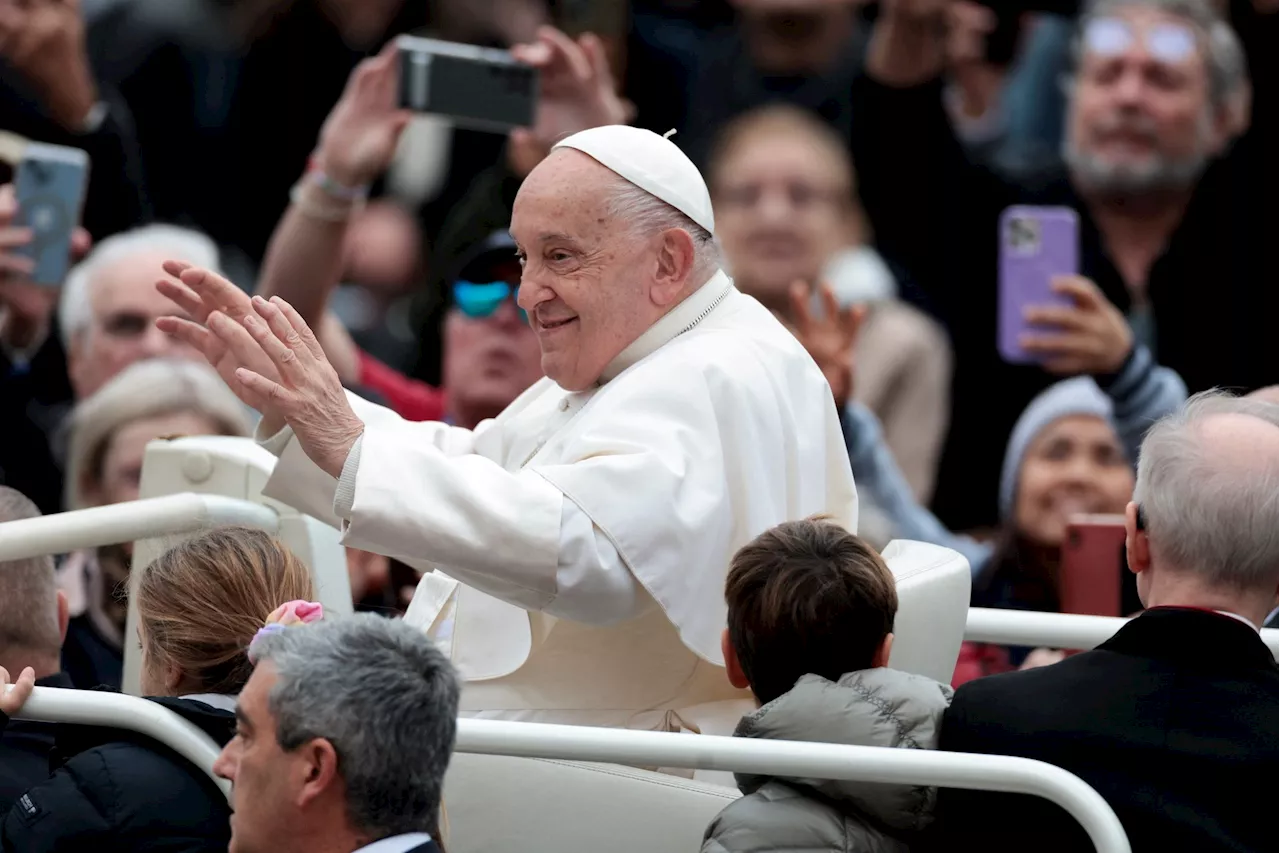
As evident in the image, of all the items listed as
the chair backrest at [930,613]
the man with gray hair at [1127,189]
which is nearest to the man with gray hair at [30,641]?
the chair backrest at [930,613]

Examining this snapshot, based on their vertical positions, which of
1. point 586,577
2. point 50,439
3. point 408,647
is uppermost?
point 408,647

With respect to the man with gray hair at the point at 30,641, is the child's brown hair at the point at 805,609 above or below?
above

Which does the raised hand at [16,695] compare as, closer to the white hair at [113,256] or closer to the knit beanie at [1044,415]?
the white hair at [113,256]

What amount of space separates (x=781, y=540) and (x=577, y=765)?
569 millimetres

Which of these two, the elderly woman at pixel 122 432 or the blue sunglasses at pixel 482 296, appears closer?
the elderly woman at pixel 122 432

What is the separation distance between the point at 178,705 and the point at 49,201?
12.7 feet

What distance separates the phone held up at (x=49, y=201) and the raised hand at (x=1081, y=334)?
2.85 metres

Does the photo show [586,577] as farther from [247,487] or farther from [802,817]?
[247,487]

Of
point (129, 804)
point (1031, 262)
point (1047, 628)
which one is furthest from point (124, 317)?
point (129, 804)

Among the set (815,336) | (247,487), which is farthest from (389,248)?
(247,487)

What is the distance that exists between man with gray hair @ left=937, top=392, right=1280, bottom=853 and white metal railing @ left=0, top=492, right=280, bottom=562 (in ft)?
4.46

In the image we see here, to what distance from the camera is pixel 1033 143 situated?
26.8 feet

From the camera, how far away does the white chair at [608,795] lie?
10.6 feet

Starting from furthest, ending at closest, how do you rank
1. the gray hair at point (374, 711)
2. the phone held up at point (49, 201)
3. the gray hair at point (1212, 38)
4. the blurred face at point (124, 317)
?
the gray hair at point (1212, 38)
the blurred face at point (124, 317)
the phone held up at point (49, 201)
the gray hair at point (374, 711)
